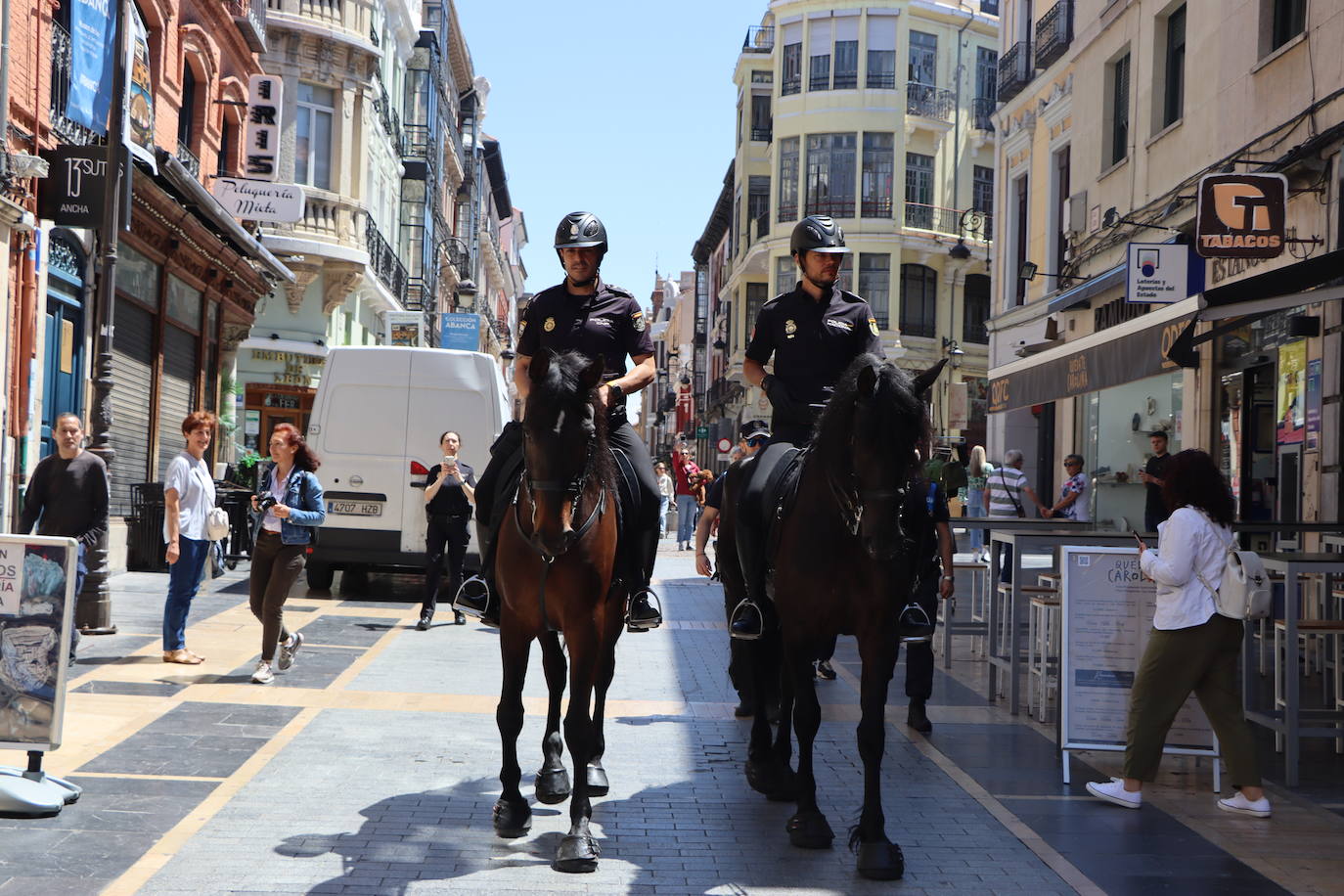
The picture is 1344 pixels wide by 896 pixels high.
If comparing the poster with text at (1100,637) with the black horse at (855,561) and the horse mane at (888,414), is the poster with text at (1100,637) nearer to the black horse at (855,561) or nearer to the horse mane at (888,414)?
the black horse at (855,561)

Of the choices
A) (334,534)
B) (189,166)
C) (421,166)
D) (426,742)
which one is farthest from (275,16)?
(426,742)

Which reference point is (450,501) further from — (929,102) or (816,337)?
(929,102)

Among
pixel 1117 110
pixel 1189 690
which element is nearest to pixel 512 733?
pixel 1189 690

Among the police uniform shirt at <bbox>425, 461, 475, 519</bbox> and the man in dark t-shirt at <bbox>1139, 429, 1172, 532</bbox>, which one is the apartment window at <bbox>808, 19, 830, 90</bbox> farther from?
the police uniform shirt at <bbox>425, 461, 475, 519</bbox>

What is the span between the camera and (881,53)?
4675 centimetres

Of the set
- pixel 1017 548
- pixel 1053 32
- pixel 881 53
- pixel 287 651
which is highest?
pixel 881 53

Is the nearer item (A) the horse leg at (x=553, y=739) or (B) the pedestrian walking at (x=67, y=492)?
(A) the horse leg at (x=553, y=739)

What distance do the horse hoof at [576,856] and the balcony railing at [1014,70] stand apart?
2502cm

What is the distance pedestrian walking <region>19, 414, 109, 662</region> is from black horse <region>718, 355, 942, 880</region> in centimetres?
627

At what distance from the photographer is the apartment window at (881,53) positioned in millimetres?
46625

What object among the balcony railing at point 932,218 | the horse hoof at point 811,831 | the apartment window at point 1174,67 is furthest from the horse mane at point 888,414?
the balcony railing at point 932,218

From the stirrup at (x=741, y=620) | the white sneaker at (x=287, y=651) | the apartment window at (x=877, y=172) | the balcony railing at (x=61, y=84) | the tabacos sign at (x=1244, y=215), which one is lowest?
the white sneaker at (x=287, y=651)

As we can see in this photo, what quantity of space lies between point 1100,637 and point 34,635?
5417mm

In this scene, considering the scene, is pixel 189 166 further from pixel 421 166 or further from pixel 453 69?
pixel 453 69
